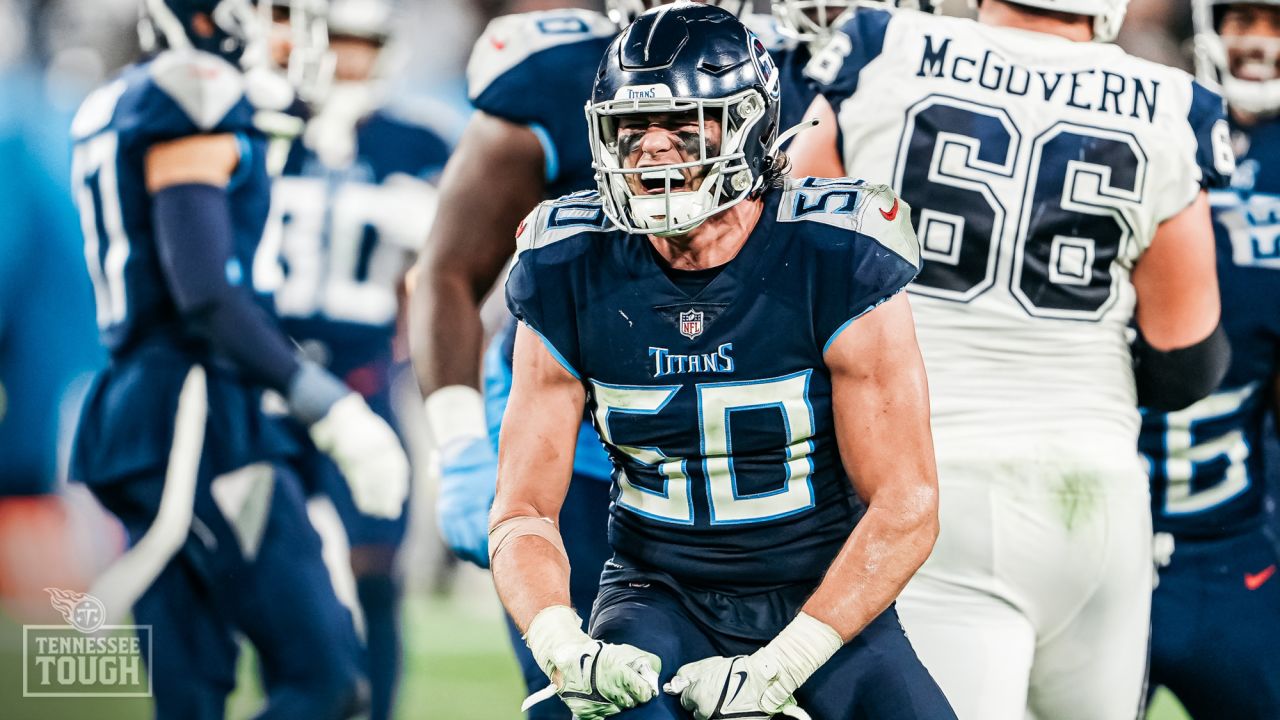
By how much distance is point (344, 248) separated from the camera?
4.64m

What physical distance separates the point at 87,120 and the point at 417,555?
275 cm

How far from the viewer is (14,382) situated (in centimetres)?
525

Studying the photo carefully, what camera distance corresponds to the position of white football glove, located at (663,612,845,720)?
1804 millimetres

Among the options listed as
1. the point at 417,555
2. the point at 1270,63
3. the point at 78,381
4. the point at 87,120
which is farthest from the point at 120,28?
the point at 1270,63

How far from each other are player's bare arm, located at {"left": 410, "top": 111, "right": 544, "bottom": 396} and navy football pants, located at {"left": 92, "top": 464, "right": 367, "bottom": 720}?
0.58 meters

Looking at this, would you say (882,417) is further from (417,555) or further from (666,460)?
(417,555)

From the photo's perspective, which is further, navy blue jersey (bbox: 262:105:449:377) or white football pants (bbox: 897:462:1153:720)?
navy blue jersey (bbox: 262:105:449:377)

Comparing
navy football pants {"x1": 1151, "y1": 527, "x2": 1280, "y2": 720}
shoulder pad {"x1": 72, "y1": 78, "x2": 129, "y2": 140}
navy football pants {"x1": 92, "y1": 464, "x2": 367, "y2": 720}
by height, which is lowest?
navy football pants {"x1": 92, "y1": 464, "x2": 367, "y2": 720}

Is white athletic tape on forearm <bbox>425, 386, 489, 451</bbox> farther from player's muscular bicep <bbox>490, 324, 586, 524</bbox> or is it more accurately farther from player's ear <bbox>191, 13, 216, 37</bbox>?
player's ear <bbox>191, 13, 216, 37</bbox>

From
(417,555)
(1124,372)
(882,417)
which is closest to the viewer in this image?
(882,417)

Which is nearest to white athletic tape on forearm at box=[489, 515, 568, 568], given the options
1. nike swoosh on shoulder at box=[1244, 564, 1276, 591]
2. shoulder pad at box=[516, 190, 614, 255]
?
shoulder pad at box=[516, 190, 614, 255]

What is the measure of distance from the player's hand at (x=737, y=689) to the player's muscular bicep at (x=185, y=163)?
199cm

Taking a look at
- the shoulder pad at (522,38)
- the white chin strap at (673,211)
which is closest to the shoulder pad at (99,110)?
the shoulder pad at (522,38)

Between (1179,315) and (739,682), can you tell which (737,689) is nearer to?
(739,682)
